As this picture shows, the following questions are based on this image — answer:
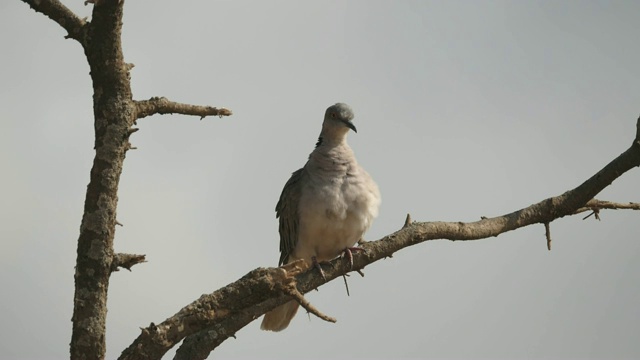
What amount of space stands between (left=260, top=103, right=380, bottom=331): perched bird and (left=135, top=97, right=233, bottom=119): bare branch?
6.74 ft

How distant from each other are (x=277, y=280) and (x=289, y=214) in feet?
9.58

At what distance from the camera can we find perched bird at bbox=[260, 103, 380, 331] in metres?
7.33

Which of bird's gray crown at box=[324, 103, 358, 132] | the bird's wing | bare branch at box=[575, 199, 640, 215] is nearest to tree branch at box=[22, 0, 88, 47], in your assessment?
the bird's wing

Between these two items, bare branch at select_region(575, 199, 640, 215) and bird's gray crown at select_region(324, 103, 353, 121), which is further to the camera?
bird's gray crown at select_region(324, 103, 353, 121)

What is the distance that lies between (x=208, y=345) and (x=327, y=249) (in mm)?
2007

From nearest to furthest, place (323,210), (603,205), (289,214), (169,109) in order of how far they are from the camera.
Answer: (169,109) → (603,205) → (323,210) → (289,214)

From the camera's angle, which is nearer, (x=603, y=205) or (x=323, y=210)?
(x=603, y=205)

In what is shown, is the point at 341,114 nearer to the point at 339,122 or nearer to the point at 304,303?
the point at 339,122

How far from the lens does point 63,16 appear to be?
16.6ft

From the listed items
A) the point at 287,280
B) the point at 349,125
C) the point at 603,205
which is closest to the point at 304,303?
the point at 287,280

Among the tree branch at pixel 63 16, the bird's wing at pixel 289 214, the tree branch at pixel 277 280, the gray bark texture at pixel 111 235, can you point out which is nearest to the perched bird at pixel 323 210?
the bird's wing at pixel 289 214

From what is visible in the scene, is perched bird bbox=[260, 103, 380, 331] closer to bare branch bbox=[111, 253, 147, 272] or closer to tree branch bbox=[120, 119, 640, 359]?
tree branch bbox=[120, 119, 640, 359]

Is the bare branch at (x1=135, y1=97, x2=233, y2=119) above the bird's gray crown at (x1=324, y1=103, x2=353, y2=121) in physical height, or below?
below

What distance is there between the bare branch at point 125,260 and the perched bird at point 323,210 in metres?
2.28
